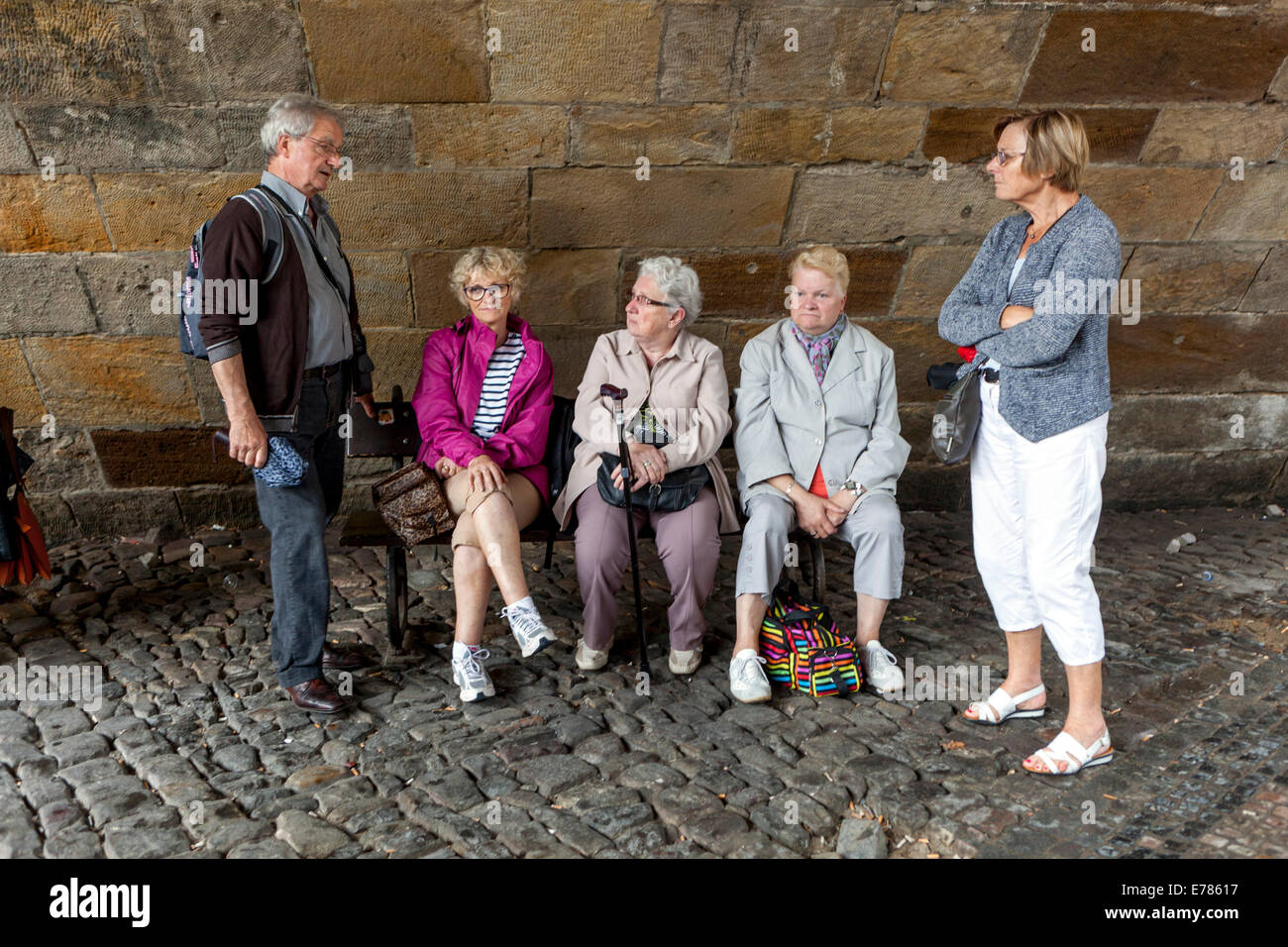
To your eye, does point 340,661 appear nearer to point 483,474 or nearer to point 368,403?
point 483,474

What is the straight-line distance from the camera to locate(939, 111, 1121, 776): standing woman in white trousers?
3.16 metres

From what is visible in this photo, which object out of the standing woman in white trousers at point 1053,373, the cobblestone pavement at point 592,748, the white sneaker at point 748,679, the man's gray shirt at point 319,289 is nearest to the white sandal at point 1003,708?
the cobblestone pavement at point 592,748

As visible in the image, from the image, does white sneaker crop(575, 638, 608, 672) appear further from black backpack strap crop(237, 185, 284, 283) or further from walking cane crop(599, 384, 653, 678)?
black backpack strap crop(237, 185, 284, 283)

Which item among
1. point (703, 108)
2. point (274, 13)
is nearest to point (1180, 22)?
point (703, 108)

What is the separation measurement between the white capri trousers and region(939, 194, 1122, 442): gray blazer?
0.06 m

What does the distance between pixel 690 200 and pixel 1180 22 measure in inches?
82.0

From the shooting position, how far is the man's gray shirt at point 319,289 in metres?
3.61

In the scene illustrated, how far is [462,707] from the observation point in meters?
3.79

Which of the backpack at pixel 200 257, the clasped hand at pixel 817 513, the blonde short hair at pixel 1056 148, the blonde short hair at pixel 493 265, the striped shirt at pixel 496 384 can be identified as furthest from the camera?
the striped shirt at pixel 496 384

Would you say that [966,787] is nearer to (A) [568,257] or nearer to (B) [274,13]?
(A) [568,257]

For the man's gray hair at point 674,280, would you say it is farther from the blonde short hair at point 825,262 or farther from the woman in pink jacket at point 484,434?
the woman in pink jacket at point 484,434

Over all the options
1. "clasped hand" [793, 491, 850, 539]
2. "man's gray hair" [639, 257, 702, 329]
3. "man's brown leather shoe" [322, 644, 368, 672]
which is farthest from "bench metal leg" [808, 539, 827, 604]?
"man's brown leather shoe" [322, 644, 368, 672]

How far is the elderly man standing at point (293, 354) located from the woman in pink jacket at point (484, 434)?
1.40 ft

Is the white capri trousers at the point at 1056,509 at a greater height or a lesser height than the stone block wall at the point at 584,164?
lesser
